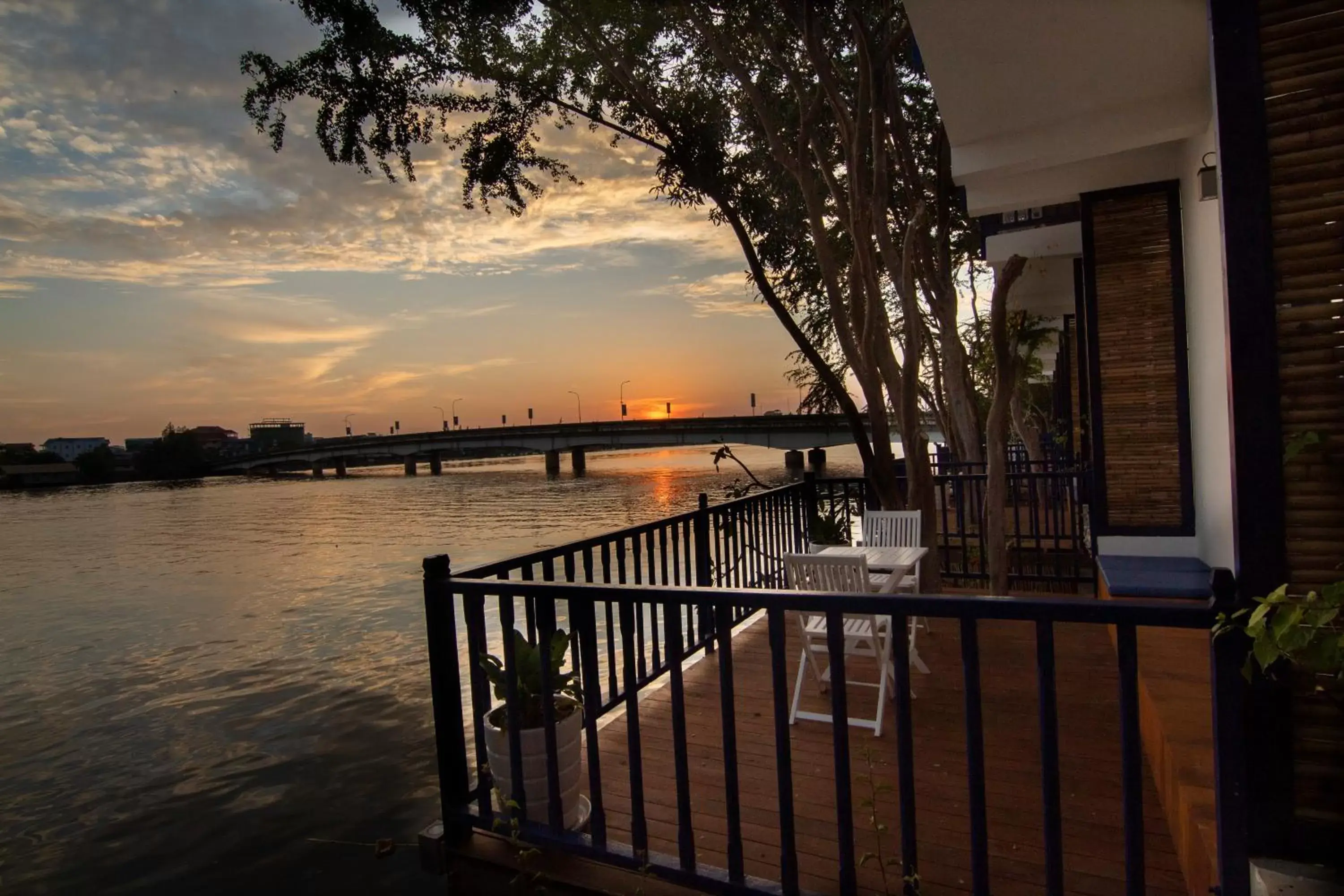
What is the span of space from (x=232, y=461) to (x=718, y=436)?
47.3m

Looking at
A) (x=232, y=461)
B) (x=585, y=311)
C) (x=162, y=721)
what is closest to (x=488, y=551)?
(x=585, y=311)

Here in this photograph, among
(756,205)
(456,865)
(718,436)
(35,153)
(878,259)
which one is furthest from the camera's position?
(718,436)

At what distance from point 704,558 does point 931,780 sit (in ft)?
6.80

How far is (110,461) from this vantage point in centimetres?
6325

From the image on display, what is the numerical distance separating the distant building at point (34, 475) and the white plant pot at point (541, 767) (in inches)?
3034

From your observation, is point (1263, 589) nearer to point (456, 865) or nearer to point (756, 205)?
point (456, 865)

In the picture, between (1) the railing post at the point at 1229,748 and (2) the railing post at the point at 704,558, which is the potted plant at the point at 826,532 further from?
(1) the railing post at the point at 1229,748

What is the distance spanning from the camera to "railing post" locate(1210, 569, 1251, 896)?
1516 millimetres

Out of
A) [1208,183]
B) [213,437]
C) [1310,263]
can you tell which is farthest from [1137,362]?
[213,437]

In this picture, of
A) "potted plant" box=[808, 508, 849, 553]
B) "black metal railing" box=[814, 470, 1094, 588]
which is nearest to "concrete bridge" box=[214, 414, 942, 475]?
"black metal railing" box=[814, 470, 1094, 588]

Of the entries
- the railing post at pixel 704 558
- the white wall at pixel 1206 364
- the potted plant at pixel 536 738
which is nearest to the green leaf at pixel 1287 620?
the potted plant at pixel 536 738

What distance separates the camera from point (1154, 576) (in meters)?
4.25

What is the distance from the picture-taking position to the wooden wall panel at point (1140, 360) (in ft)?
15.5

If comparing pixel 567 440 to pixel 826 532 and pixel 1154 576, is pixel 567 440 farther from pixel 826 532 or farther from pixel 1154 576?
pixel 1154 576
